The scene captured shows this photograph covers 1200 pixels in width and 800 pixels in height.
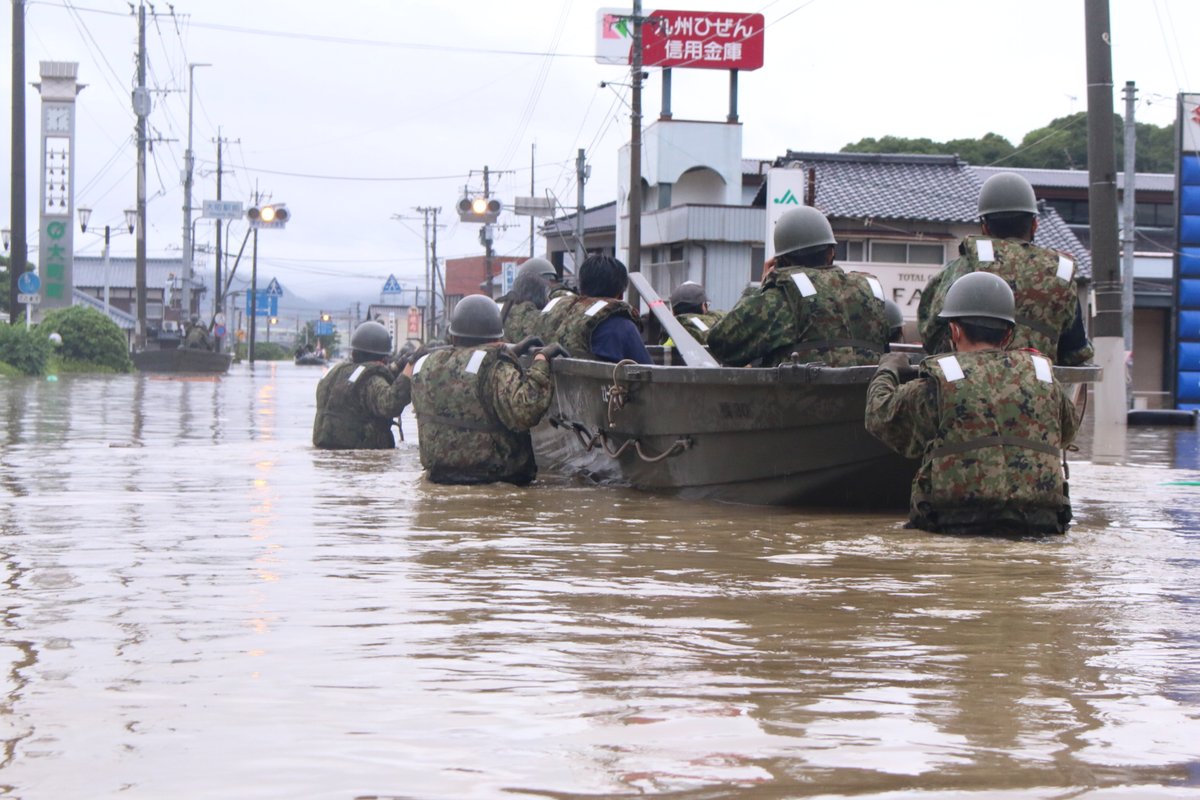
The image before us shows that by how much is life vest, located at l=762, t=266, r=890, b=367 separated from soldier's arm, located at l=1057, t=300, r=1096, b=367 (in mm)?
933

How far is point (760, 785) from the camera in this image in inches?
108

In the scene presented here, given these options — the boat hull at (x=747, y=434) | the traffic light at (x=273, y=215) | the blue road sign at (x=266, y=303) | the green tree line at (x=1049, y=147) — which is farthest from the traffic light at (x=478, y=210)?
the blue road sign at (x=266, y=303)

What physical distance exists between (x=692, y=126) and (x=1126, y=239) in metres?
14.5

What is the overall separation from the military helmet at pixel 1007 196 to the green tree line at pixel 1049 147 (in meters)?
42.4

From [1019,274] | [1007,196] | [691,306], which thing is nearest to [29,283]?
[691,306]

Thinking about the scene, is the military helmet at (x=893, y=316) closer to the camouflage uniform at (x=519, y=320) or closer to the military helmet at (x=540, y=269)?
Answer: the camouflage uniform at (x=519, y=320)

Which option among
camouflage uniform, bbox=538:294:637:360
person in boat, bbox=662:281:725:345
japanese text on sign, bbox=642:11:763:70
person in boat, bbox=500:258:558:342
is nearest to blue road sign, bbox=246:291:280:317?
japanese text on sign, bbox=642:11:763:70

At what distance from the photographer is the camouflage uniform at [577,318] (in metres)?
8.86

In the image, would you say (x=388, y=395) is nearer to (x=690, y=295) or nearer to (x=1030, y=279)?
(x=690, y=295)

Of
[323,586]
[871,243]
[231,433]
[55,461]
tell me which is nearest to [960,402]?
[323,586]

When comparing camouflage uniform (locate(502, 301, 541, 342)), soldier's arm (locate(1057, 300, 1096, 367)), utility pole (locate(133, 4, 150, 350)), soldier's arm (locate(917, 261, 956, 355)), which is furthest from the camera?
utility pole (locate(133, 4, 150, 350))

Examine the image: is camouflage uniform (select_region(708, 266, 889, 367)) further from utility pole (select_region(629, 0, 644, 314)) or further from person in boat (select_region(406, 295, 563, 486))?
utility pole (select_region(629, 0, 644, 314))

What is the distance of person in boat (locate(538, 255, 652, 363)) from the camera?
8797 millimetres

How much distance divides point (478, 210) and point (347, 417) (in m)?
25.5
